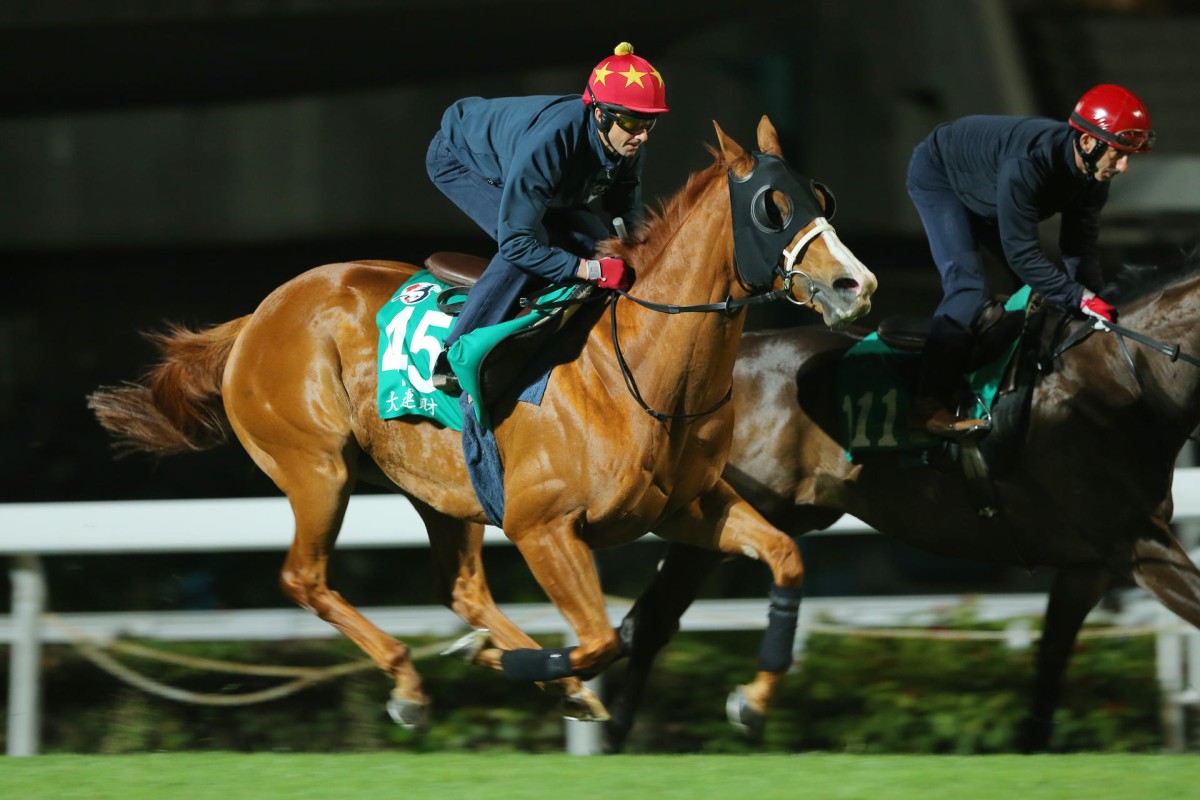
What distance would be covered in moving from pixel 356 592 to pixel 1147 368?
3.25m

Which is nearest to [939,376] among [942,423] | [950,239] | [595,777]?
[942,423]

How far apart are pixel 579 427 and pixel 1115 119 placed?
72.7 inches

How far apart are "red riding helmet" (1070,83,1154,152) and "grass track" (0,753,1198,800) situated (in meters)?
1.77

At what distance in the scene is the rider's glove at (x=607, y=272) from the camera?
166 inches

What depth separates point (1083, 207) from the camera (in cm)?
509

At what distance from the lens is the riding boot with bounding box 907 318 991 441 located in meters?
5.04

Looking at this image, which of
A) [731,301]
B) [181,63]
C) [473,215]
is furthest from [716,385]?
[181,63]

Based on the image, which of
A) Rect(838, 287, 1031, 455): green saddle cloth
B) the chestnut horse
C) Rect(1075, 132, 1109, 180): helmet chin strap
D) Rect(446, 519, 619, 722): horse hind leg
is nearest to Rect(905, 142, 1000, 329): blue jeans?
Rect(838, 287, 1031, 455): green saddle cloth

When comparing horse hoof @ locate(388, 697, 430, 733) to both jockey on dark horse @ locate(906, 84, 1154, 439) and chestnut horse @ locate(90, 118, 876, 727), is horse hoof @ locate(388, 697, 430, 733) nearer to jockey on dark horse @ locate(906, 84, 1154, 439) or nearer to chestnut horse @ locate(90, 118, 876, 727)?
chestnut horse @ locate(90, 118, 876, 727)

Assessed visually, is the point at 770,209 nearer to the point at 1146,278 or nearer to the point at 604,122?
the point at 604,122

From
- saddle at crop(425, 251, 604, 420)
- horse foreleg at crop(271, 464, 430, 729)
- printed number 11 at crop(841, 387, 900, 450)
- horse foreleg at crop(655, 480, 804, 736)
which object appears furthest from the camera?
printed number 11 at crop(841, 387, 900, 450)

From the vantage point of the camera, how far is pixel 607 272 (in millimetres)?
4234

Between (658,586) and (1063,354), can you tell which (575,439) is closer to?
(658,586)

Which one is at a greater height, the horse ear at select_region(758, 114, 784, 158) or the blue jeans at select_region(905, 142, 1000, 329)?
the horse ear at select_region(758, 114, 784, 158)
